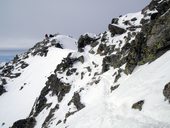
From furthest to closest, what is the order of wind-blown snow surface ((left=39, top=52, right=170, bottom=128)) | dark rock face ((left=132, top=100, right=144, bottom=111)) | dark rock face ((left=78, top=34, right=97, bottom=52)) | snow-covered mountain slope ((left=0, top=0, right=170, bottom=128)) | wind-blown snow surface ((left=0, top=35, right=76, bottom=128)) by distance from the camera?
wind-blown snow surface ((left=0, top=35, right=76, bottom=128))
dark rock face ((left=78, top=34, right=97, bottom=52))
snow-covered mountain slope ((left=0, top=0, right=170, bottom=128))
dark rock face ((left=132, top=100, right=144, bottom=111))
wind-blown snow surface ((left=39, top=52, right=170, bottom=128))

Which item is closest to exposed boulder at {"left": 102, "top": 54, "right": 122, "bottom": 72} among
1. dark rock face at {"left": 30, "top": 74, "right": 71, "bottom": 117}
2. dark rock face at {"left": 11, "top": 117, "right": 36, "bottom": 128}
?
dark rock face at {"left": 30, "top": 74, "right": 71, "bottom": 117}

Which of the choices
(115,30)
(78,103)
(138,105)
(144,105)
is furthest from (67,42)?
(144,105)

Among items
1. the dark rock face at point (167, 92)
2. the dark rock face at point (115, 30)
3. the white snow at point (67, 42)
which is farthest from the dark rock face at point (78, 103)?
the white snow at point (67, 42)

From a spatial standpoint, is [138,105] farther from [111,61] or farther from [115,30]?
[115,30]

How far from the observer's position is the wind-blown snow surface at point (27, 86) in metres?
67.5

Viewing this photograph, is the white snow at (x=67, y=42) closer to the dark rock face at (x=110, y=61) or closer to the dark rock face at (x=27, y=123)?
the dark rock face at (x=27, y=123)

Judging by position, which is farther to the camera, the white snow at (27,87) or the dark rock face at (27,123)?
the white snow at (27,87)

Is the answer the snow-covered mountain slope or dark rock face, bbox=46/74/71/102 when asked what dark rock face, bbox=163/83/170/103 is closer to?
the snow-covered mountain slope

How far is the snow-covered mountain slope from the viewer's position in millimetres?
19094

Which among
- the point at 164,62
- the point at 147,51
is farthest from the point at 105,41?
the point at 164,62

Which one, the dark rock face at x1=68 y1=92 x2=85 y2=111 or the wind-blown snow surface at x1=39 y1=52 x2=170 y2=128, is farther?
the dark rock face at x1=68 y1=92 x2=85 y2=111

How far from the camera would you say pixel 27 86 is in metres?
79.8

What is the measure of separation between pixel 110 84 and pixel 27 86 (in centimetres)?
5332

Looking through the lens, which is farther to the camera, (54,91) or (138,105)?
(54,91)
